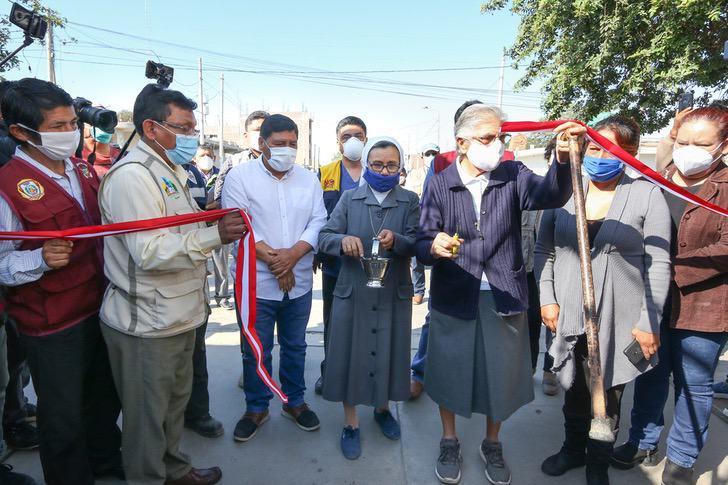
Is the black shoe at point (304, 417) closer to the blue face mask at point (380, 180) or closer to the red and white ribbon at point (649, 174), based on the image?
the blue face mask at point (380, 180)

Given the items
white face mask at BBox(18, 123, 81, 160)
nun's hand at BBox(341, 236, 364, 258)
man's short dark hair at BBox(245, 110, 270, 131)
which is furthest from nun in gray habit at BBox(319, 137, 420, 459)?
man's short dark hair at BBox(245, 110, 270, 131)

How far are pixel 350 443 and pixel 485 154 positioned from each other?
1.93m

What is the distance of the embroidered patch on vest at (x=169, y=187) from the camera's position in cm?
217

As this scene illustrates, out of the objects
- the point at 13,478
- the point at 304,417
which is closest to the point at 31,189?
the point at 13,478

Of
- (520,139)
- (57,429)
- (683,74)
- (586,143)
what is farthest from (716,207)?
(683,74)

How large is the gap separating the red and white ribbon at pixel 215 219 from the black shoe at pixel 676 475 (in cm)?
215

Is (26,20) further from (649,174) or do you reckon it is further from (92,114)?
(649,174)

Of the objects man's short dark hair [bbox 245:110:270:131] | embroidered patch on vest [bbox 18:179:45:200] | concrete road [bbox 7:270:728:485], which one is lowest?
concrete road [bbox 7:270:728:485]

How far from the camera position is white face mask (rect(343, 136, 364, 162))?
364 centimetres

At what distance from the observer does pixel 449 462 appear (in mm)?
2590

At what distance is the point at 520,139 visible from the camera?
4.13 m

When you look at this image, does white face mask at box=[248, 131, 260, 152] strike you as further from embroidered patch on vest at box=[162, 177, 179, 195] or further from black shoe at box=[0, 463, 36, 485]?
black shoe at box=[0, 463, 36, 485]

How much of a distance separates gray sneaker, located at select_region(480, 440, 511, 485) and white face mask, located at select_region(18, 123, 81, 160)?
2.77m

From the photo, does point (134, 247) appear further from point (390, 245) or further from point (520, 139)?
point (520, 139)
